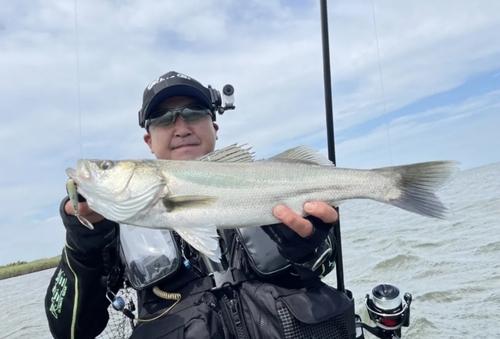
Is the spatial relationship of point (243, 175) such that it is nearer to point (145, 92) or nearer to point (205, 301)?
point (205, 301)

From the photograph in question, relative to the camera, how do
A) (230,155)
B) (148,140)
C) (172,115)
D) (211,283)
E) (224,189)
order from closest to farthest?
1. (224,189)
2. (230,155)
3. (211,283)
4. (172,115)
5. (148,140)

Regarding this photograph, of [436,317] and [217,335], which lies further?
[436,317]

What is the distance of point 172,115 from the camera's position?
12.9 ft

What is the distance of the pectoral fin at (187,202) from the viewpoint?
2.68 metres

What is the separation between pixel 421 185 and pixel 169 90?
234 centimetres

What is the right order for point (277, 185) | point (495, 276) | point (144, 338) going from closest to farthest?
point (277, 185), point (144, 338), point (495, 276)

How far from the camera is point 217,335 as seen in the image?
9.64ft

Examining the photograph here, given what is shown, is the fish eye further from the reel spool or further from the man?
the reel spool

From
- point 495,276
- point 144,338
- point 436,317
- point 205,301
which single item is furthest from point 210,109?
point 495,276

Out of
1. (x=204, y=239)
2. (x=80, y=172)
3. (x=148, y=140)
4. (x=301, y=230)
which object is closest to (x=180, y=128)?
(x=148, y=140)

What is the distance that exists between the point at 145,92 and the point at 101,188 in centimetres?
161

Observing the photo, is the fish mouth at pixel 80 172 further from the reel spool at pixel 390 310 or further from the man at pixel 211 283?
the reel spool at pixel 390 310

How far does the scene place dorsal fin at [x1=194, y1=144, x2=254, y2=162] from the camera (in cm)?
289

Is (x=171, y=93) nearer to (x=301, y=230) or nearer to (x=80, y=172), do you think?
(x=80, y=172)
